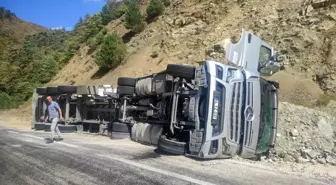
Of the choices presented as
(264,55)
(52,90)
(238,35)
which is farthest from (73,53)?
(264,55)

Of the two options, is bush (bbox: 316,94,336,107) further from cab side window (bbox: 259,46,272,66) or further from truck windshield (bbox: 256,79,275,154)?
truck windshield (bbox: 256,79,275,154)

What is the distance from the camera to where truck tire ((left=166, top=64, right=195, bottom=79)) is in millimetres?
8156

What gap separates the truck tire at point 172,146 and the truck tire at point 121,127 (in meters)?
3.49

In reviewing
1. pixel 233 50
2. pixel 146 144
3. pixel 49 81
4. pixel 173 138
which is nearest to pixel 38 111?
pixel 146 144

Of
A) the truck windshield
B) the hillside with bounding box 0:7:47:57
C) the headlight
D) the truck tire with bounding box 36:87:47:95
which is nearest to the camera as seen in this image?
the headlight

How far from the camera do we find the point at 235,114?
7.35 meters

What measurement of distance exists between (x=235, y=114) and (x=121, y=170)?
2462 mm

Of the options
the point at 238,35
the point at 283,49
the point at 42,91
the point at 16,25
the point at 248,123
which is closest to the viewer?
the point at 248,123

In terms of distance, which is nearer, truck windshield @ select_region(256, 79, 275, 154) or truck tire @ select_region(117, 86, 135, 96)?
truck windshield @ select_region(256, 79, 275, 154)

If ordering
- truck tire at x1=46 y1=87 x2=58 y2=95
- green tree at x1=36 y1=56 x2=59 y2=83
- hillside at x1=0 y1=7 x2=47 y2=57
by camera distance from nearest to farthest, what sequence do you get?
1. truck tire at x1=46 y1=87 x2=58 y2=95
2. green tree at x1=36 y1=56 x2=59 y2=83
3. hillside at x1=0 y1=7 x2=47 y2=57

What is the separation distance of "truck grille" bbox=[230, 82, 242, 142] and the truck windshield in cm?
70

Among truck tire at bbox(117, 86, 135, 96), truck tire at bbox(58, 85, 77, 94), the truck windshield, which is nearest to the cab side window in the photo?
the truck windshield

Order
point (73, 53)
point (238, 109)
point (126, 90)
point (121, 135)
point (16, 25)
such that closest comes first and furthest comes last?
point (238, 109) < point (126, 90) < point (121, 135) < point (73, 53) < point (16, 25)

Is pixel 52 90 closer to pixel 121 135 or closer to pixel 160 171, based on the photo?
pixel 121 135
